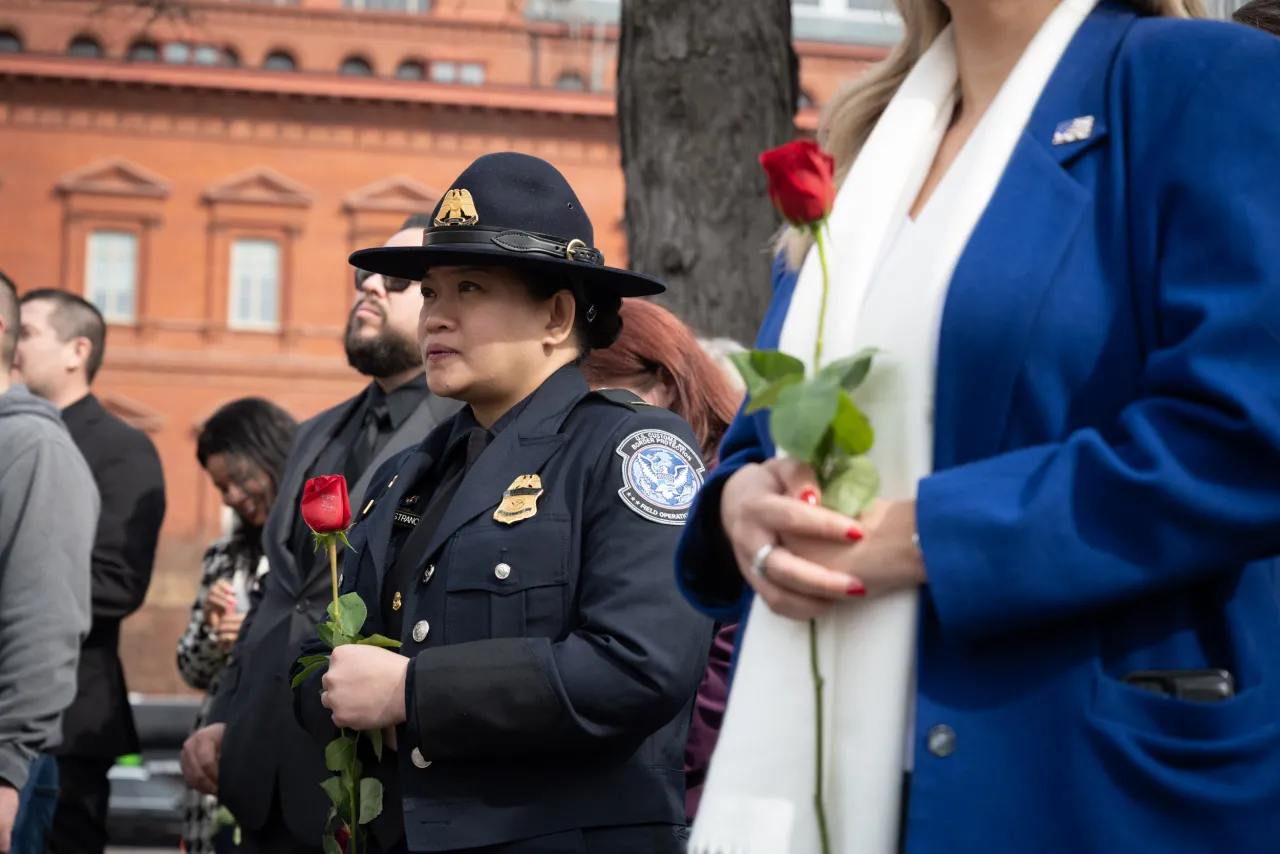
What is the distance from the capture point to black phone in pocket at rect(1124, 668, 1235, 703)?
5.13 feet

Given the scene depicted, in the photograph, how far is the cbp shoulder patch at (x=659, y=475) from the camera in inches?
108

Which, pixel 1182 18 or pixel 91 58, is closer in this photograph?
pixel 1182 18

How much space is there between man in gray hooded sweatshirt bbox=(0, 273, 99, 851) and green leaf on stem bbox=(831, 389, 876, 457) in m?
3.43

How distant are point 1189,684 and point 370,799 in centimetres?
156

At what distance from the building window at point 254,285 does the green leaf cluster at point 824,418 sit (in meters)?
31.7

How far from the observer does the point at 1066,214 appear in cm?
169

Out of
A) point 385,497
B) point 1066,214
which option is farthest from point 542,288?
point 1066,214

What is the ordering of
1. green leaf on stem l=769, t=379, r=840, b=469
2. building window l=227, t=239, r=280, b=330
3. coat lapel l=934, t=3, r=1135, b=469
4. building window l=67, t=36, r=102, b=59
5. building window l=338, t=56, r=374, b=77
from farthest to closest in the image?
building window l=338, t=56, r=374, b=77
building window l=67, t=36, r=102, b=59
building window l=227, t=239, r=280, b=330
coat lapel l=934, t=3, r=1135, b=469
green leaf on stem l=769, t=379, r=840, b=469

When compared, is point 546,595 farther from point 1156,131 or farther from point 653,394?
point 1156,131

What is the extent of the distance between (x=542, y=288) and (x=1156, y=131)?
57.0 inches

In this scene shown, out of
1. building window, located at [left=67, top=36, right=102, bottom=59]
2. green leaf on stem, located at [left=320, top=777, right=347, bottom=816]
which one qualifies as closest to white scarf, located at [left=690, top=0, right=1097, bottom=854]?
green leaf on stem, located at [left=320, top=777, right=347, bottom=816]

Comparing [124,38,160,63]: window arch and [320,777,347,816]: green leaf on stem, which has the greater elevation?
[124,38,160,63]: window arch

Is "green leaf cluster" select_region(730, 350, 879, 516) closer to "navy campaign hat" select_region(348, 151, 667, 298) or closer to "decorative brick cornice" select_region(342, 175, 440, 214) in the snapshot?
"navy campaign hat" select_region(348, 151, 667, 298)

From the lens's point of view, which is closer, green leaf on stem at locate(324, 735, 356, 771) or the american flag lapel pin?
the american flag lapel pin
